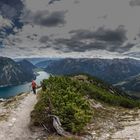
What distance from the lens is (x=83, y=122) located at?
3194 cm

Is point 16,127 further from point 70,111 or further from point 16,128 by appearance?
point 70,111

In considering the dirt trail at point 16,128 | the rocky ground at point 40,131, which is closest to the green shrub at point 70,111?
the rocky ground at point 40,131

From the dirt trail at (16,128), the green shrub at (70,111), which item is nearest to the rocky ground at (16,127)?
the dirt trail at (16,128)

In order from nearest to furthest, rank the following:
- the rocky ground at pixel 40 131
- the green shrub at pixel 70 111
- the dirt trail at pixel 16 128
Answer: the dirt trail at pixel 16 128
the rocky ground at pixel 40 131
the green shrub at pixel 70 111

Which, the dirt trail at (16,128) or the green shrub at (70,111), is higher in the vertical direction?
the green shrub at (70,111)

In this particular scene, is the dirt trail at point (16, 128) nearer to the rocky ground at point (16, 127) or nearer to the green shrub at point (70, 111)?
the rocky ground at point (16, 127)

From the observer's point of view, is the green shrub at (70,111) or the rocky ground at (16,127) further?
the green shrub at (70,111)

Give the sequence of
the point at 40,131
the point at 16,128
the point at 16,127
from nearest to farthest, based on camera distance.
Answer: the point at 40,131
the point at 16,128
the point at 16,127

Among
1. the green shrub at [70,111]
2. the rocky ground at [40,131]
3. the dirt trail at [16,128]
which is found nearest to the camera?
the dirt trail at [16,128]

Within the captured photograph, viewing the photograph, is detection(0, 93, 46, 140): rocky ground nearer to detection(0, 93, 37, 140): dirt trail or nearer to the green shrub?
detection(0, 93, 37, 140): dirt trail

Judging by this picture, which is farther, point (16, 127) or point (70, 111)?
point (16, 127)

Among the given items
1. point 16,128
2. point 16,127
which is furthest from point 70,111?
Result: point 16,127

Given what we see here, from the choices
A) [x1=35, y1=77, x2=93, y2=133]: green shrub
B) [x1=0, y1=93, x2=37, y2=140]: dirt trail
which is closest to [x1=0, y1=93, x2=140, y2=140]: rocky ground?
[x1=0, y1=93, x2=37, y2=140]: dirt trail

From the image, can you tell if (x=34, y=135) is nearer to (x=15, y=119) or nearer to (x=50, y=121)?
(x=50, y=121)
